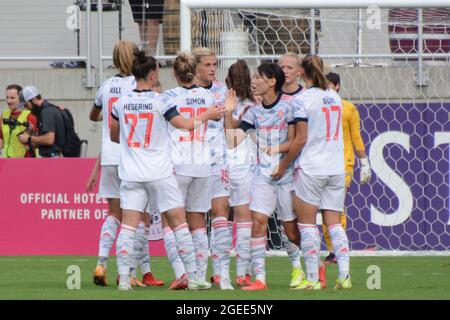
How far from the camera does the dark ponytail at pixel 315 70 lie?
10.7m

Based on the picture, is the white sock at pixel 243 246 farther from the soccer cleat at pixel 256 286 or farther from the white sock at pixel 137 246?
the white sock at pixel 137 246

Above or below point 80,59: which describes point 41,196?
below

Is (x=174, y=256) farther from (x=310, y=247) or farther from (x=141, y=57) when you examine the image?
(x=141, y=57)

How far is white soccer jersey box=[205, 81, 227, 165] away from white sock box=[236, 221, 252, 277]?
1.90ft

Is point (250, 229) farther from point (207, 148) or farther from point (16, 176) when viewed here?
point (16, 176)

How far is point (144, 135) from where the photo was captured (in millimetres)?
10406

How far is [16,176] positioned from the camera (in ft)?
52.6

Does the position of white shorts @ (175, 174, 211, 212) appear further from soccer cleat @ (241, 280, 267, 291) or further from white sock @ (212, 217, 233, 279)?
soccer cleat @ (241, 280, 267, 291)

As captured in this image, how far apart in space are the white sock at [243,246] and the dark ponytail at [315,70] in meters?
1.40

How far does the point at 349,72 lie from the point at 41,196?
4.19 m

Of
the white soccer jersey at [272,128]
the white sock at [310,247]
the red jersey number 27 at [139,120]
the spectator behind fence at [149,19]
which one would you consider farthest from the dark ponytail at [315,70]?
the spectator behind fence at [149,19]
